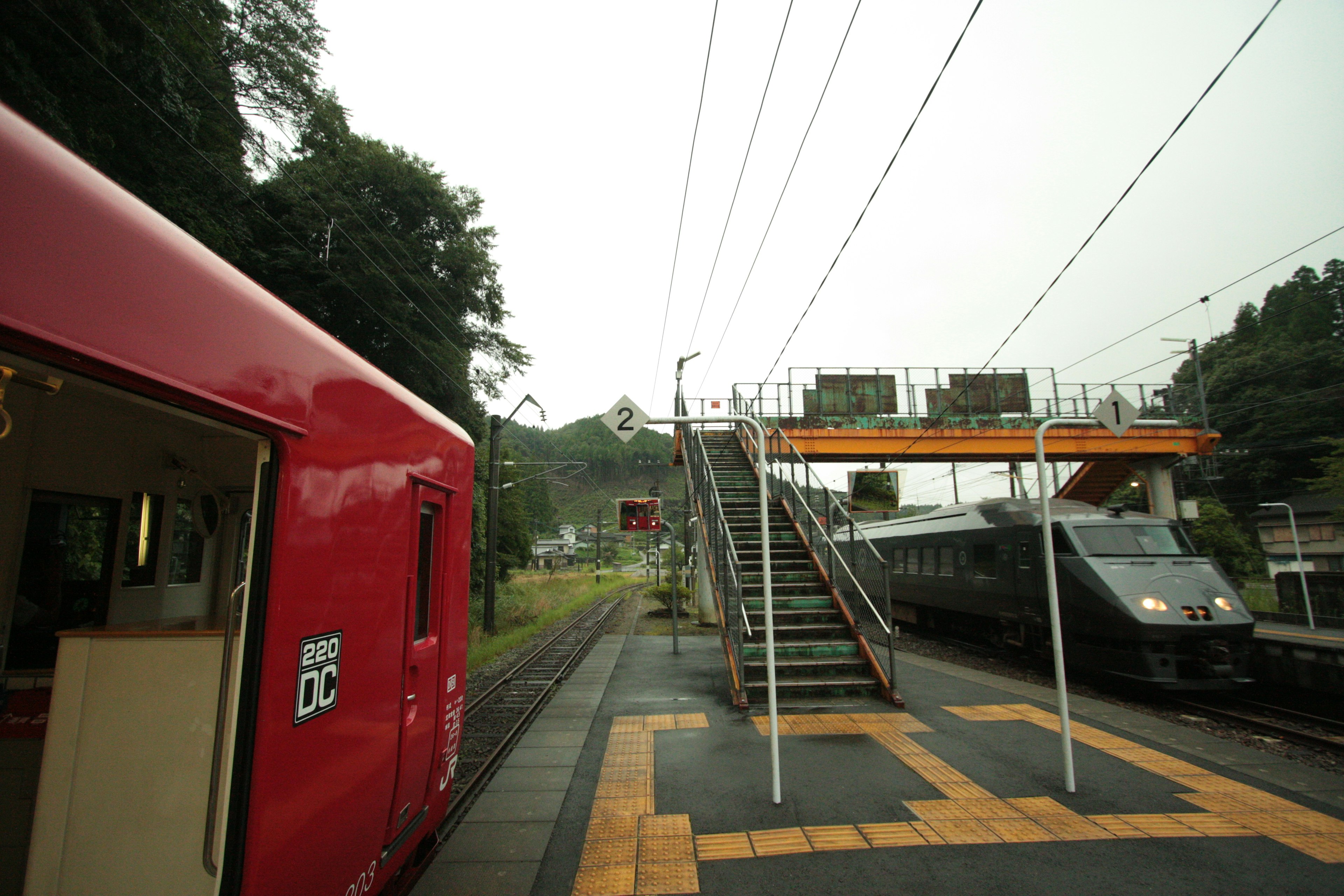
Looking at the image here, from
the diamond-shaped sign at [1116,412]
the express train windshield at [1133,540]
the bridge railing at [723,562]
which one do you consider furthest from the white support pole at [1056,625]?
the express train windshield at [1133,540]

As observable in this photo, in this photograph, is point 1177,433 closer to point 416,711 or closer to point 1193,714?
point 1193,714

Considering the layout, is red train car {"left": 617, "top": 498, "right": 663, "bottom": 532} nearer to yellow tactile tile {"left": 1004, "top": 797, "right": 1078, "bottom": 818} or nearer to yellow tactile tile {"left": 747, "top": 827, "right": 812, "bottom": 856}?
yellow tactile tile {"left": 1004, "top": 797, "right": 1078, "bottom": 818}

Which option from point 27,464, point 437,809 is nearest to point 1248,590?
point 437,809

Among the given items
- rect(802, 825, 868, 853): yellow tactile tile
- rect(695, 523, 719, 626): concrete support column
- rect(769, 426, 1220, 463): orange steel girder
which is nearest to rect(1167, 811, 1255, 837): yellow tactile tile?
rect(802, 825, 868, 853): yellow tactile tile

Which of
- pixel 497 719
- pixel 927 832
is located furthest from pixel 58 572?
pixel 497 719

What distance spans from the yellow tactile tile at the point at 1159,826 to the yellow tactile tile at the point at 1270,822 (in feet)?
1.32

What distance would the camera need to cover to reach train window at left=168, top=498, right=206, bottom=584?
3.57 m

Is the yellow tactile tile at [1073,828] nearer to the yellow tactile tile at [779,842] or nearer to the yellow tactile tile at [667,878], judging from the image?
the yellow tactile tile at [779,842]

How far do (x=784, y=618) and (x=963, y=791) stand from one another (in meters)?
3.88

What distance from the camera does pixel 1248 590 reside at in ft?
61.7

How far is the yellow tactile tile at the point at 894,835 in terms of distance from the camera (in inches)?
161

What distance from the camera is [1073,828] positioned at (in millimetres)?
4281

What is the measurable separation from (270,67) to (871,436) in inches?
823

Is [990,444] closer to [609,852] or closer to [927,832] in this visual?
[927,832]
